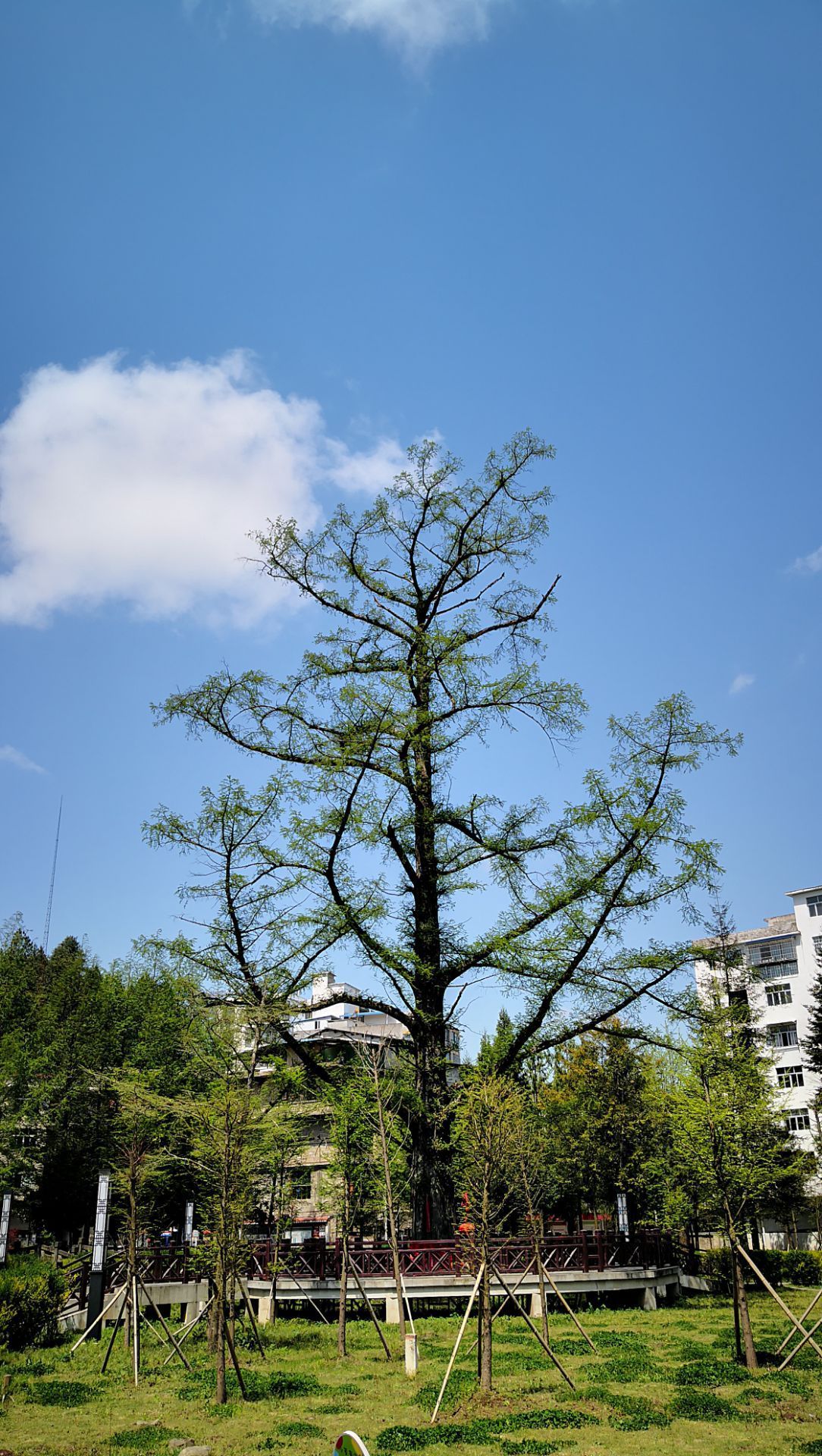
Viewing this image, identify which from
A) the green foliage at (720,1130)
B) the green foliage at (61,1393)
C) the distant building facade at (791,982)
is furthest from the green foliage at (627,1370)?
the distant building facade at (791,982)

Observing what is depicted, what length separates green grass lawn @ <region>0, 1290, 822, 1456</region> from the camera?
40.2ft

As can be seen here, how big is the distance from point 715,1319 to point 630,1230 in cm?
679

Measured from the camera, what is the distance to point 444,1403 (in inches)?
561

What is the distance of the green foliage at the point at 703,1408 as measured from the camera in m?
13.2

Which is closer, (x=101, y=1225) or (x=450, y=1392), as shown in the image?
(x=450, y=1392)

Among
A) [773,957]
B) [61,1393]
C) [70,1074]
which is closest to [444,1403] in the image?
[61,1393]

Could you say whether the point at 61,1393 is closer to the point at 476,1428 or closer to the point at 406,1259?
the point at 476,1428

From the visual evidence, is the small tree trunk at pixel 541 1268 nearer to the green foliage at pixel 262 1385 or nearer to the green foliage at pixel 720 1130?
the green foliage at pixel 720 1130

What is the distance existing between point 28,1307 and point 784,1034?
5137 centimetres

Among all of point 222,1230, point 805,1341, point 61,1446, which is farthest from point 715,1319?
point 61,1446

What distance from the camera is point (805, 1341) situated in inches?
617

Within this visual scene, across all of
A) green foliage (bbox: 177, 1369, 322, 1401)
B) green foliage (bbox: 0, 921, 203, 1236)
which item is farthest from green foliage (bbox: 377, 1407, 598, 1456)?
green foliage (bbox: 0, 921, 203, 1236)

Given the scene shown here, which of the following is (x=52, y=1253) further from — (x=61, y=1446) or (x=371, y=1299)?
(x=61, y=1446)

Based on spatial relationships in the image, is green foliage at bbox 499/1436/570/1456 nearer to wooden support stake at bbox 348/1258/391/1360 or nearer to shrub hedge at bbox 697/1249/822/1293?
wooden support stake at bbox 348/1258/391/1360
